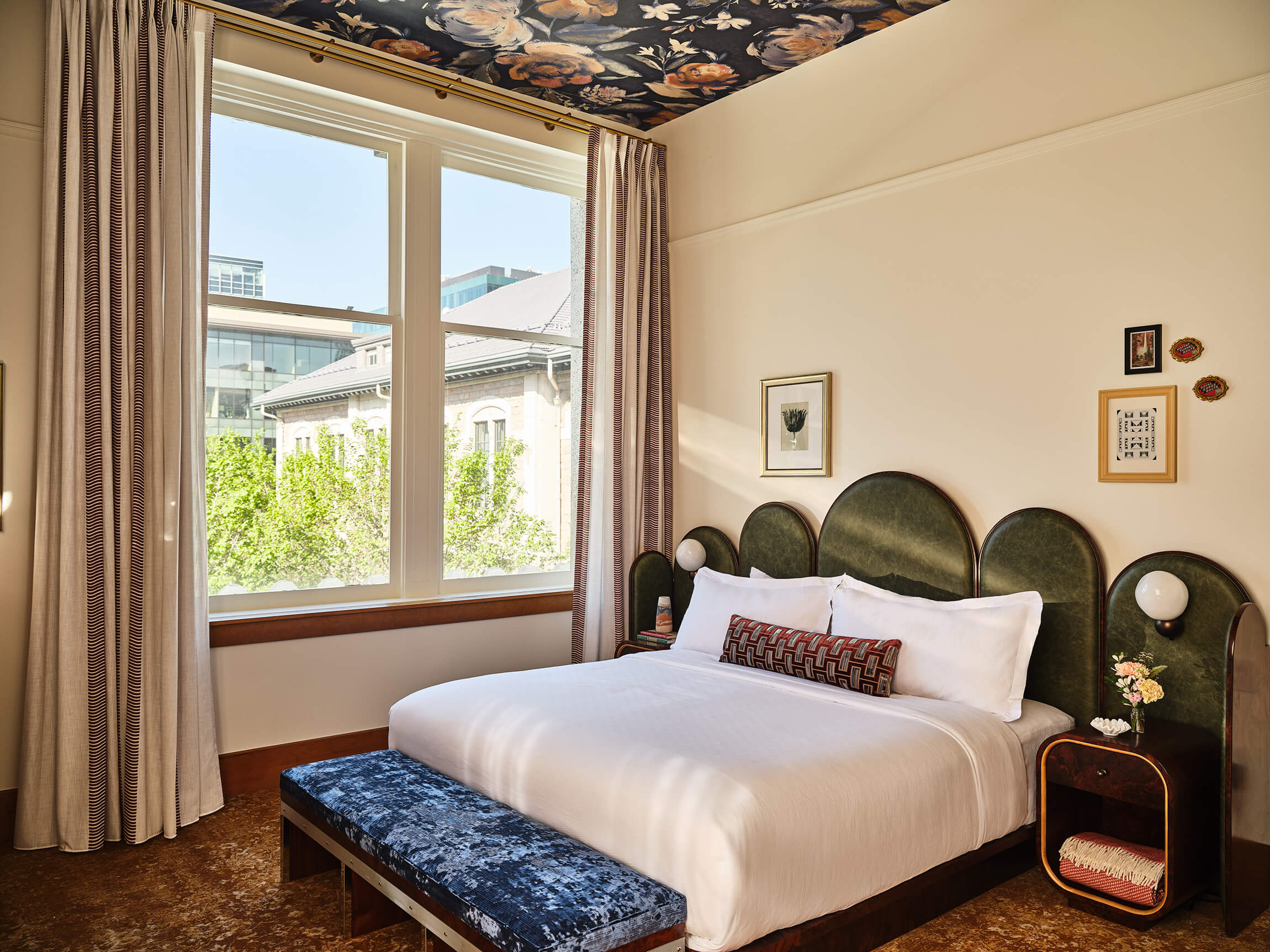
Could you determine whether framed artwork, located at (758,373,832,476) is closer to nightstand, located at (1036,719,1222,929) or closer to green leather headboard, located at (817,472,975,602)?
green leather headboard, located at (817,472,975,602)

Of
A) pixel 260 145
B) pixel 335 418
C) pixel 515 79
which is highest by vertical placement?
pixel 515 79

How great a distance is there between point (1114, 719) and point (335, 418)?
3.31 meters

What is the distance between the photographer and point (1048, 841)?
2.91m

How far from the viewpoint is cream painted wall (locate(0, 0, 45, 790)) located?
132 inches

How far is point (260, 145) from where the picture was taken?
13.2 feet

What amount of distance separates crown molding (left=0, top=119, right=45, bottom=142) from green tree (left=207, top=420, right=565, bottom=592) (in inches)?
49.7

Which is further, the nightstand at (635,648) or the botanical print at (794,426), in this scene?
the nightstand at (635,648)

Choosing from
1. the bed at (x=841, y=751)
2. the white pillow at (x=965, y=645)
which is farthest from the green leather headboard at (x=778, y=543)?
the white pillow at (x=965, y=645)

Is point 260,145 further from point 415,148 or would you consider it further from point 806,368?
point 806,368

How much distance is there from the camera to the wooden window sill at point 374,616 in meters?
3.82

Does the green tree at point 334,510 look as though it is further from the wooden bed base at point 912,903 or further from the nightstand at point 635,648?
the wooden bed base at point 912,903

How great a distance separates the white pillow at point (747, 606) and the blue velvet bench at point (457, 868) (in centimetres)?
143

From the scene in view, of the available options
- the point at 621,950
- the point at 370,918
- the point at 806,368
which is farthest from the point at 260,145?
the point at 621,950

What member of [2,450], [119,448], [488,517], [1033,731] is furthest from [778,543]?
[2,450]
